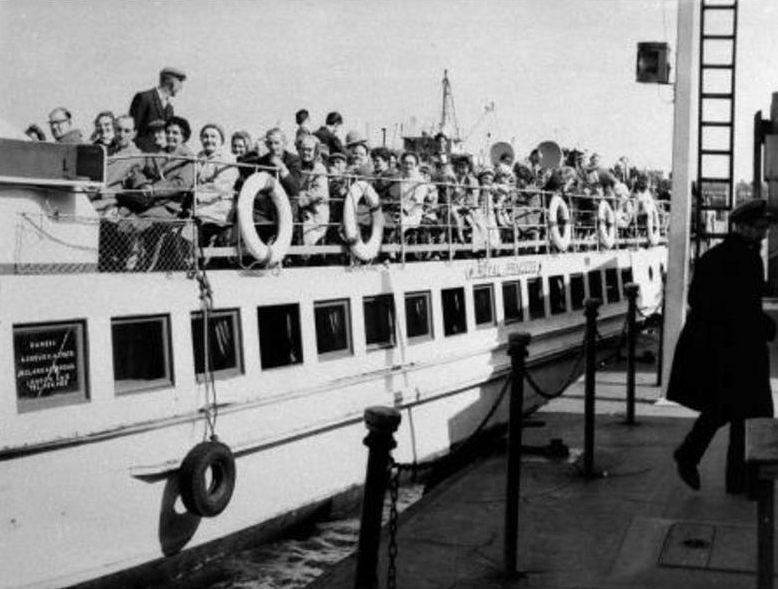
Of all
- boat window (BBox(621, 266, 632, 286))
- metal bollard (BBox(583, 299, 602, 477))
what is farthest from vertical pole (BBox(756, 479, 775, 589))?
boat window (BBox(621, 266, 632, 286))

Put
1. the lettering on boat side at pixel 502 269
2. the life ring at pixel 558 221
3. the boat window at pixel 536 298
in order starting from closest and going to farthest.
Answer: the lettering on boat side at pixel 502 269 < the boat window at pixel 536 298 < the life ring at pixel 558 221

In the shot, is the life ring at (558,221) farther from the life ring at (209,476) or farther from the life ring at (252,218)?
the life ring at (209,476)

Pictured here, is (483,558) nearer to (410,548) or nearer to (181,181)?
(410,548)

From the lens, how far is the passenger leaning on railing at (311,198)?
36.5ft

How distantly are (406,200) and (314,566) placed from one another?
532 centimetres

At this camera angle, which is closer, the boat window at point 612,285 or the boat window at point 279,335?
the boat window at point 279,335

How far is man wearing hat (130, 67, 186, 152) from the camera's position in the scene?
33.0 ft

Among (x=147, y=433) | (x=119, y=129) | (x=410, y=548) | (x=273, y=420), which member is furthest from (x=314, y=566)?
(x=119, y=129)

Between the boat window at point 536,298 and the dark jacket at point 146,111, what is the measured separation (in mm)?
7791

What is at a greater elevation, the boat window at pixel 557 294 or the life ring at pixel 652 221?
the life ring at pixel 652 221

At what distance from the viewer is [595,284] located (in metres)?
19.4

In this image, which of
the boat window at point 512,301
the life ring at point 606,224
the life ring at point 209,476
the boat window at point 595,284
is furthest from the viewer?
the life ring at point 606,224

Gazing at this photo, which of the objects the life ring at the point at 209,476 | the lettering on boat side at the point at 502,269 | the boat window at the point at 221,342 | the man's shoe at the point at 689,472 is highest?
the lettering on boat side at the point at 502,269

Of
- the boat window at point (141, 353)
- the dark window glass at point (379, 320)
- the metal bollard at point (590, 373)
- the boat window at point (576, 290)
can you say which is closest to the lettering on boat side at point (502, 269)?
the boat window at point (576, 290)
